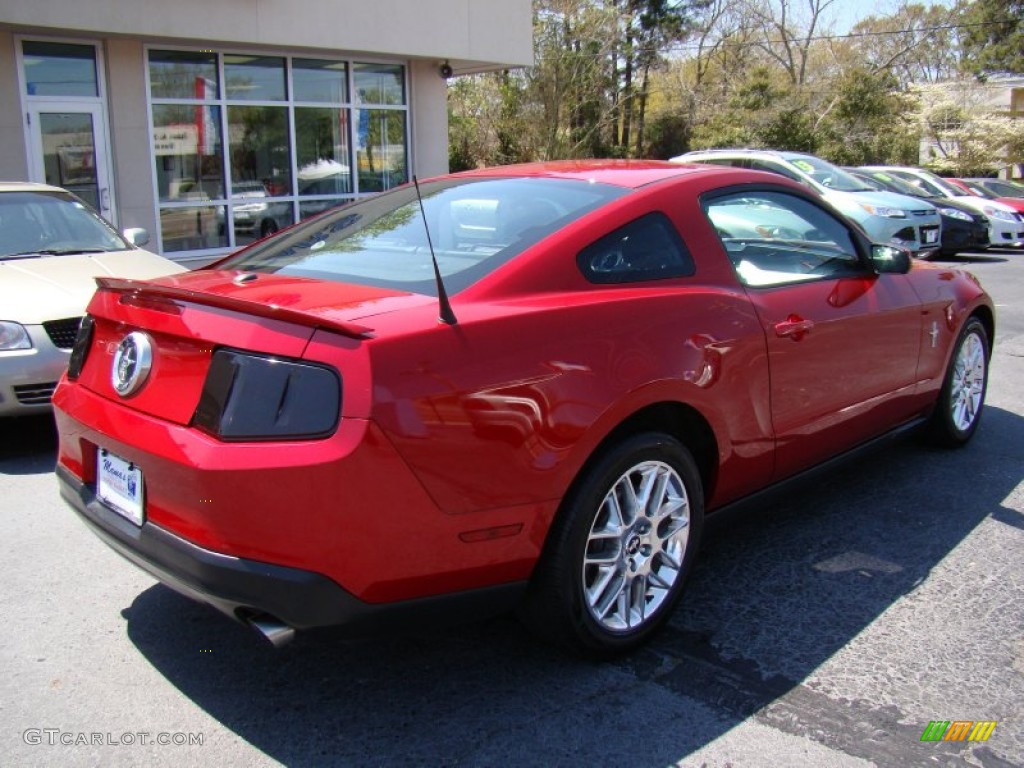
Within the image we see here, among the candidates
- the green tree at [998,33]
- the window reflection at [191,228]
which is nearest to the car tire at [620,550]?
the window reflection at [191,228]

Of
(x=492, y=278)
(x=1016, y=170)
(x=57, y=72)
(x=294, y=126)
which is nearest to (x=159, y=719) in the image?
(x=492, y=278)

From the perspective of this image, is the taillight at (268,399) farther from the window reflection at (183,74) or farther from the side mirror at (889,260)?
the window reflection at (183,74)

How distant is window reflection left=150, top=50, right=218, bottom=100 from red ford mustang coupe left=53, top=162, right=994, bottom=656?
10.2m

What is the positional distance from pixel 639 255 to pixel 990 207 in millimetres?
17395

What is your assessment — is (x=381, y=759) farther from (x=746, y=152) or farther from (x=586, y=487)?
(x=746, y=152)

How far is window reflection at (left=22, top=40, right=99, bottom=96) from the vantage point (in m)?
11.5

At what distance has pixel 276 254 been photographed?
3.57 metres

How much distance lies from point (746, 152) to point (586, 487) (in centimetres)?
1287

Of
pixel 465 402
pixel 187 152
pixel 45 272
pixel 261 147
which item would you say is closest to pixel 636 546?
pixel 465 402

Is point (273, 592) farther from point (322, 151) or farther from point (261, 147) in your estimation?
point (322, 151)

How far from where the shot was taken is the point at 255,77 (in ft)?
45.6

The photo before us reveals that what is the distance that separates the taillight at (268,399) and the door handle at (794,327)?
75.4 inches

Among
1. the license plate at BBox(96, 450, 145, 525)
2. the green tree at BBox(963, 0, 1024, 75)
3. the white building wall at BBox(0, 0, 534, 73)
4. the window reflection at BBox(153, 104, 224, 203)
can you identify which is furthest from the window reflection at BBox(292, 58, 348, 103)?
the green tree at BBox(963, 0, 1024, 75)

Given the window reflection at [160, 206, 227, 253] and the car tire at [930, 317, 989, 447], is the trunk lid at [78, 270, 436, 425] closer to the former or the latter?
the car tire at [930, 317, 989, 447]
